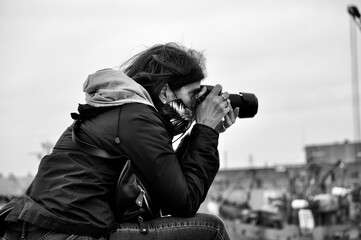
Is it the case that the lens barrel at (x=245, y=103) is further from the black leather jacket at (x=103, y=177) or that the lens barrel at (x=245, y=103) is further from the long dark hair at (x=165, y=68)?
the black leather jacket at (x=103, y=177)

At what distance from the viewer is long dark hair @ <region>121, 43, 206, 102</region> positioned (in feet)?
9.64

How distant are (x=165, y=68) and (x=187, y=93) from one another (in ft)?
0.50

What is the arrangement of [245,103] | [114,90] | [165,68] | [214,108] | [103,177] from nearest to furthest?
[103,177], [114,90], [165,68], [214,108], [245,103]

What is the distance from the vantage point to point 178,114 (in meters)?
2.99

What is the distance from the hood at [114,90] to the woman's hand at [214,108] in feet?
0.94

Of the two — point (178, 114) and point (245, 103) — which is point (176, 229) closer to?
point (178, 114)

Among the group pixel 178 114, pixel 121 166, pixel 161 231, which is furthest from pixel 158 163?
pixel 178 114

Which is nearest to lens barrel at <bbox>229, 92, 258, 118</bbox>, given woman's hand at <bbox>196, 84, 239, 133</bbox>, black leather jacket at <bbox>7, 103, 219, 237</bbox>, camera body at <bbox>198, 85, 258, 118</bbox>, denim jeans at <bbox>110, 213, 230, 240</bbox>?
camera body at <bbox>198, 85, 258, 118</bbox>

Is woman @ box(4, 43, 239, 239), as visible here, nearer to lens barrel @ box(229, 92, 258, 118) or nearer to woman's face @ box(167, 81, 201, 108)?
woman's face @ box(167, 81, 201, 108)

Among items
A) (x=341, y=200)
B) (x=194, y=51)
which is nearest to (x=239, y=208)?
(x=341, y=200)

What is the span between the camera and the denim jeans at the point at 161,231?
2627 mm

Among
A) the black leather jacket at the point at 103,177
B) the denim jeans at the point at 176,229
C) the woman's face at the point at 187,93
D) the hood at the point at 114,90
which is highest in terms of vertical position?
the hood at the point at 114,90

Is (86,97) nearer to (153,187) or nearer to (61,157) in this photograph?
(61,157)

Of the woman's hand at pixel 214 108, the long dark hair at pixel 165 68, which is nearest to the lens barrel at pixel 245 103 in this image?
the woman's hand at pixel 214 108
